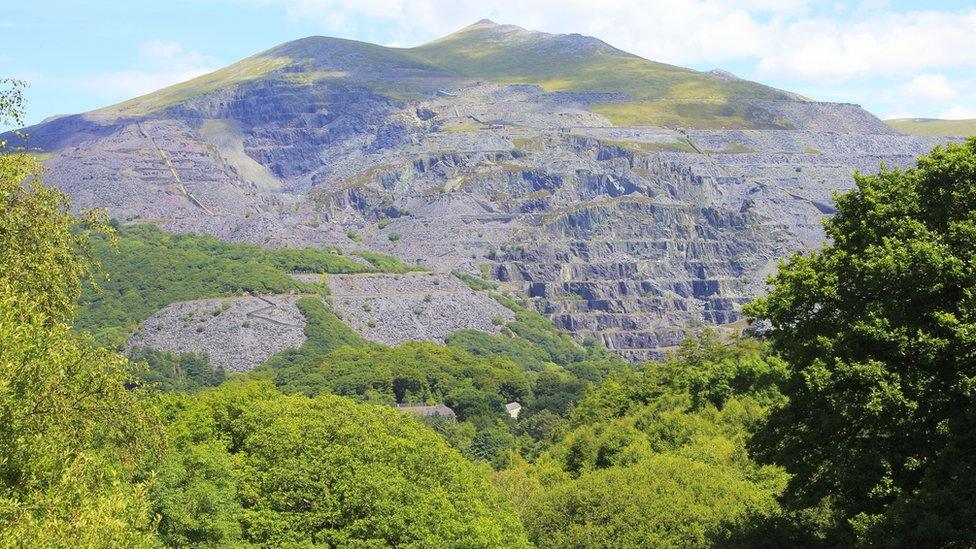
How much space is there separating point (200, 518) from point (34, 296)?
19.1 m

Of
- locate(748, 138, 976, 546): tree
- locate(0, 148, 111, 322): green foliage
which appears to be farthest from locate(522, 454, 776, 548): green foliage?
locate(0, 148, 111, 322): green foliage

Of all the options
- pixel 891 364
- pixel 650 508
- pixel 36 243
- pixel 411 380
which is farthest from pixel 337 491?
pixel 411 380

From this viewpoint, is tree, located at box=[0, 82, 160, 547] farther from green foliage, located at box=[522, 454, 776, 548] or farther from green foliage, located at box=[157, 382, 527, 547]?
green foliage, located at box=[522, 454, 776, 548]

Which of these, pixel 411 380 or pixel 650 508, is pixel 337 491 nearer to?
pixel 650 508

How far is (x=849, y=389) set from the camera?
33688mm

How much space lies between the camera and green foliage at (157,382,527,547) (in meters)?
46.0

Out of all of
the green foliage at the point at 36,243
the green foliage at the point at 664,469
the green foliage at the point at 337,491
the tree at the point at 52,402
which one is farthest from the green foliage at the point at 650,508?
the green foliage at the point at 36,243

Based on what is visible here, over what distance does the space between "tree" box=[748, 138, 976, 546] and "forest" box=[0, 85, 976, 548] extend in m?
0.07

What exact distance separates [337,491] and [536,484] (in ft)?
87.0

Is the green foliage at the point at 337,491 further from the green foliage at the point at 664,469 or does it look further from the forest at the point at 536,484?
the green foliage at the point at 664,469

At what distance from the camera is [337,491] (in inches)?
1932

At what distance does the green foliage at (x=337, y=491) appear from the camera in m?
46.0

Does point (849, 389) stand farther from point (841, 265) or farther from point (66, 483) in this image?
point (66, 483)

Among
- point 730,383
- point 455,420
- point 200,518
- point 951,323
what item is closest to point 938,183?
point 951,323
